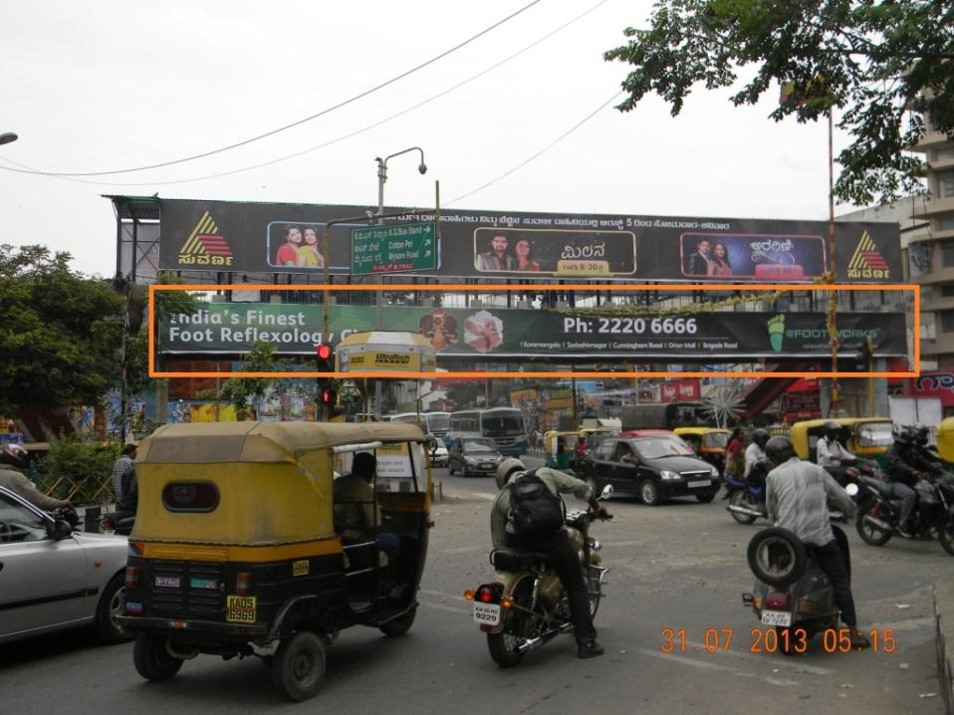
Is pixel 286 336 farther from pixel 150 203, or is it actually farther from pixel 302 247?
pixel 150 203

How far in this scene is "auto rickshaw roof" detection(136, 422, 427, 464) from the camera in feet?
19.7

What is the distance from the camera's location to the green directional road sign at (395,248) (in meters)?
21.3

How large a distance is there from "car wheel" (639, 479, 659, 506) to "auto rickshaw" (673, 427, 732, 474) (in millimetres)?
6747

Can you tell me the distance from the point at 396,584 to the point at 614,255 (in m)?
28.9

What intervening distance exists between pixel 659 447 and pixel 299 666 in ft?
50.0

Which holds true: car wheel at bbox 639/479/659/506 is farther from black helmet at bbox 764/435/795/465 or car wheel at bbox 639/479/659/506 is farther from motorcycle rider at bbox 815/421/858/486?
black helmet at bbox 764/435/795/465

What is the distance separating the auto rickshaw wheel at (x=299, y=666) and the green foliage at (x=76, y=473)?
14.4 m

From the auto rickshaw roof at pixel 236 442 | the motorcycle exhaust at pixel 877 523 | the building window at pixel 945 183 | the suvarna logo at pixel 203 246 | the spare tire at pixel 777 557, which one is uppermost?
the building window at pixel 945 183

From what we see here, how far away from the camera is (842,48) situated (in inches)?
324

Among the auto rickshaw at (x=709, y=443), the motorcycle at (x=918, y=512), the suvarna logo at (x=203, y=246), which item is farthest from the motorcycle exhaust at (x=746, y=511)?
the suvarna logo at (x=203, y=246)

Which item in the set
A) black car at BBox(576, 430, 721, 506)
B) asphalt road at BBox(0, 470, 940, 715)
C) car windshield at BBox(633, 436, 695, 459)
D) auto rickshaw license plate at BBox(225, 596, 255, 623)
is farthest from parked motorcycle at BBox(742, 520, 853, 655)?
car windshield at BBox(633, 436, 695, 459)

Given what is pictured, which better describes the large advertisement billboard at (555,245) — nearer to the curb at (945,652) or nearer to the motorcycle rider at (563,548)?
the motorcycle rider at (563,548)

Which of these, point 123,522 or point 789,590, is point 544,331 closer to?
point 123,522

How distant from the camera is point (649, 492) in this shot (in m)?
19.6
